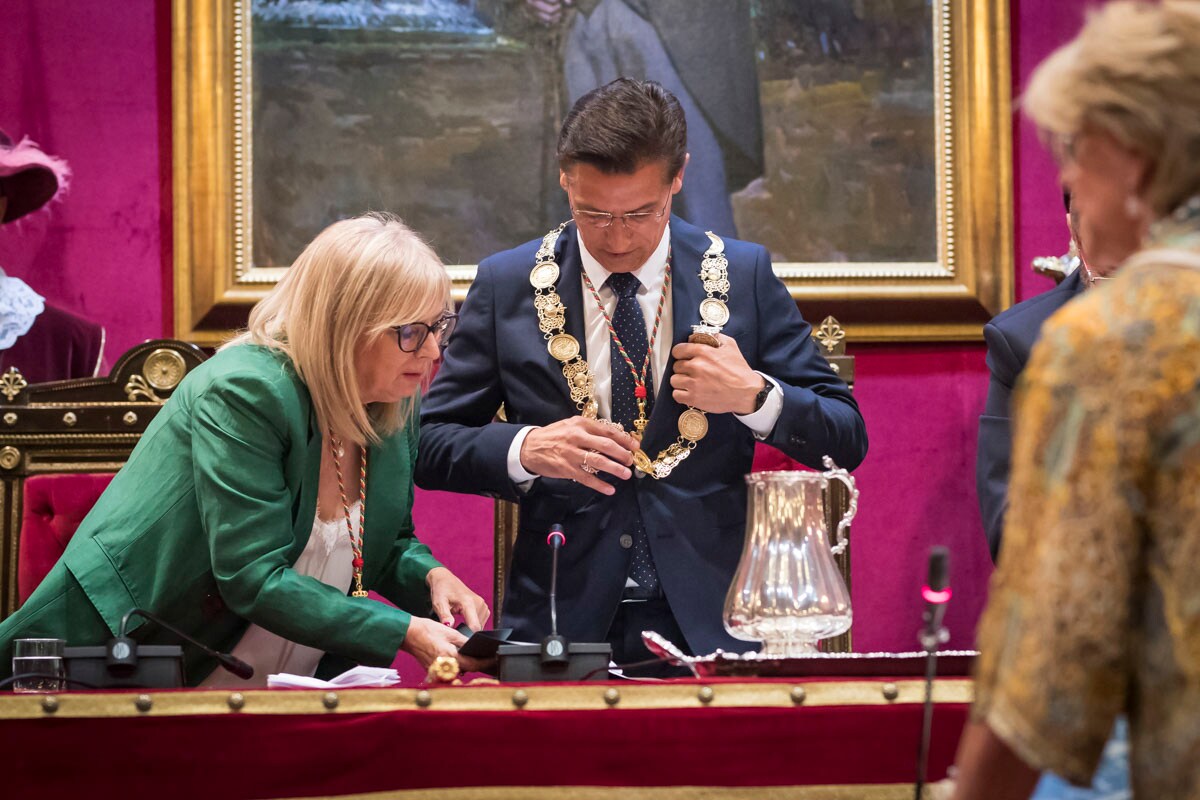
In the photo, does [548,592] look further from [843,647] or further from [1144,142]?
[1144,142]

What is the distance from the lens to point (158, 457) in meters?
2.40

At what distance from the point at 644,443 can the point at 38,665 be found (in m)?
1.13

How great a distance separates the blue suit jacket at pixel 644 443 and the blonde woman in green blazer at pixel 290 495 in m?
0.16

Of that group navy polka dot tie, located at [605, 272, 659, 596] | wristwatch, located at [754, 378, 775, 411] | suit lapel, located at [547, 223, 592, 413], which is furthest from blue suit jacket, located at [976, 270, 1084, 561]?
suit lapel, located at [547, 223, 592, 413]

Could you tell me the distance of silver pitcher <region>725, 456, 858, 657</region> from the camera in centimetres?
201

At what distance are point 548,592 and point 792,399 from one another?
0.57 m

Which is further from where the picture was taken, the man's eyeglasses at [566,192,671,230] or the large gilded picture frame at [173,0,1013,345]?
the large gilded picture frame at [173,0,1013,345]

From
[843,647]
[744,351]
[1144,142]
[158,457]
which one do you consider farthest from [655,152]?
[1144,142]

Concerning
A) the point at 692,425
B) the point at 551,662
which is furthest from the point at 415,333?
the point at 551,662

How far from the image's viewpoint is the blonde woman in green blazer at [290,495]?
7.27ft

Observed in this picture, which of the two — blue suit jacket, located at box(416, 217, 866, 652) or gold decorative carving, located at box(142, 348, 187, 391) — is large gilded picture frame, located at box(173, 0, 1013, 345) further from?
blue suit jacket, located at box(416, 217, 866, 652)

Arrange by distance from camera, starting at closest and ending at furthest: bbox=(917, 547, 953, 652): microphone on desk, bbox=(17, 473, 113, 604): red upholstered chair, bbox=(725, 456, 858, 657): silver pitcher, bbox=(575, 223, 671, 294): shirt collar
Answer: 1. bbox=(917, 547, 953, 652): microphone on desk
2. bbox=(725, 456, 858, 657): silver pitcher
3. bbox=(575, 223, 671, 294): shirt collar
4. bbox=(17, 473, 113, 604): red upholstered chair

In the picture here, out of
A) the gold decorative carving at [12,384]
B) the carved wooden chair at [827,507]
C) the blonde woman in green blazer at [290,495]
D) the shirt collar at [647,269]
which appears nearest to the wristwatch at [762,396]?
the shirt collar at [647,269]

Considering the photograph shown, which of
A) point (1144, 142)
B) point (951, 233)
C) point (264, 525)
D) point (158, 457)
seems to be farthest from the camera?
point (951, 233)
